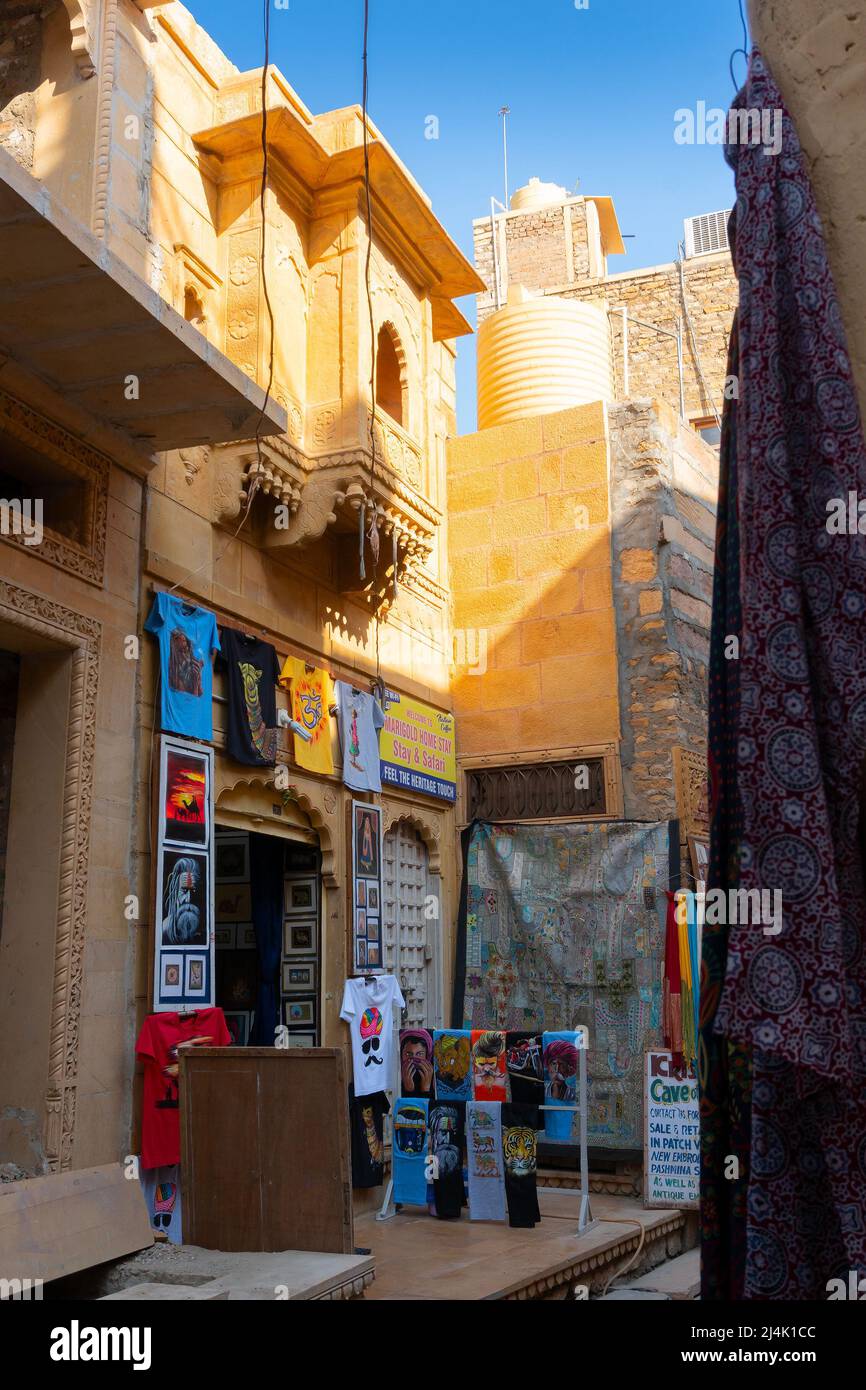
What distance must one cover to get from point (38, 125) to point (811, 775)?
699 cm

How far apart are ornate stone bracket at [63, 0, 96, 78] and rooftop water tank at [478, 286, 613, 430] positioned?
5399mm

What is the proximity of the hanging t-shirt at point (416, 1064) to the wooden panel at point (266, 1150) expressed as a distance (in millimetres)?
2314

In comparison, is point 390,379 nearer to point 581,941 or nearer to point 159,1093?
point 581,941

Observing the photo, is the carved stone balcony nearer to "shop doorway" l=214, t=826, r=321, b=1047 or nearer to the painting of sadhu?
the painting of sadhu

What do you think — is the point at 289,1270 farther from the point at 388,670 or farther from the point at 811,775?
the point at 388,670

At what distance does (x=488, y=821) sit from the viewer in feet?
34.4

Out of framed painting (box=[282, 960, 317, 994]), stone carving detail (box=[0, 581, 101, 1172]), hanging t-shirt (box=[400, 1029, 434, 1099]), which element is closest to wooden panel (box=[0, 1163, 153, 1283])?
stone carving detail (box=[0, 581, 101, 1172])

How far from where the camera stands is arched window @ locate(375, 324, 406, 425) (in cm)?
984

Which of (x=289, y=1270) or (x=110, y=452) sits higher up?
(x=110, y=452)

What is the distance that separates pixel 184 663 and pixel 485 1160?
3563 mm

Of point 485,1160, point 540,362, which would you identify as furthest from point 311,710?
point 540,362

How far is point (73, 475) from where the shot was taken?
21.9ft

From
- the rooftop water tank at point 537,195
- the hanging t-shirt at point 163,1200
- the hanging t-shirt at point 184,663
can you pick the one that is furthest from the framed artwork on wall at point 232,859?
the rooftop water tank at point 537,195
